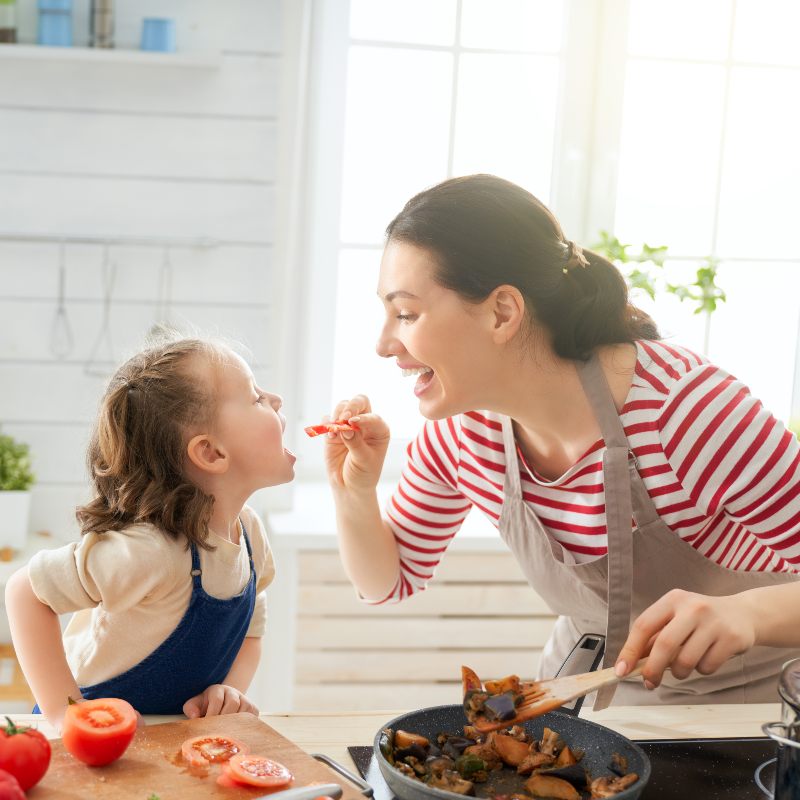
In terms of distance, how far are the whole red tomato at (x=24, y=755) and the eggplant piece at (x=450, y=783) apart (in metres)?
0.35

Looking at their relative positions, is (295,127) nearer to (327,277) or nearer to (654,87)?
(327,277)

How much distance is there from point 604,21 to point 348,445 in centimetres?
190

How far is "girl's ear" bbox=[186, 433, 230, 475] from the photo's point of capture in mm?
1355

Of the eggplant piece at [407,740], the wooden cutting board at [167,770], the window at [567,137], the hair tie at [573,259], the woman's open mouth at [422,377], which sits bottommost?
the wooden cutting board at [167,770]

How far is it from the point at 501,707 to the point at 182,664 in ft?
1.58

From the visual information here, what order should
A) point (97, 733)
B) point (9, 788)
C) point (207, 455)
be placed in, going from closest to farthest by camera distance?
point (9, 788)
point (97, 733)
point (207, 455)

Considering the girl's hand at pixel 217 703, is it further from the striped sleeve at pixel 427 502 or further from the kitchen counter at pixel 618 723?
the striped sleeve at pixel 427 502

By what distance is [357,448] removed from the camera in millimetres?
1509

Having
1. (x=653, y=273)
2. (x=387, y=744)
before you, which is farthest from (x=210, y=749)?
(x=653, y=273)

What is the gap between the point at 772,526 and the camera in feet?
4.62

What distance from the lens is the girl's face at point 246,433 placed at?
139 centimetres

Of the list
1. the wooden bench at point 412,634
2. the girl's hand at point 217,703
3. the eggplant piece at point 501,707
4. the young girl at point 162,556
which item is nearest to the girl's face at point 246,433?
the young girl at point 162,556

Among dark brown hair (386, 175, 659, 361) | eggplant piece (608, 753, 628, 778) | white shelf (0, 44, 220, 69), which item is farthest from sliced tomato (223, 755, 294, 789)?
white shelf (0, 44, 220, 69)

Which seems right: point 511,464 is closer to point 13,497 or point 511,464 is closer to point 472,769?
point 472,769
